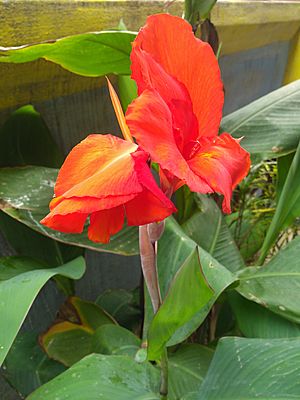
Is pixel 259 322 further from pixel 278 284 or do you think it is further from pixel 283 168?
pixel 283 168

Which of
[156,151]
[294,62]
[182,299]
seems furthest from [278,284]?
[294,62]

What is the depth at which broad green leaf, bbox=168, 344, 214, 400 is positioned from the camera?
1.79 ft

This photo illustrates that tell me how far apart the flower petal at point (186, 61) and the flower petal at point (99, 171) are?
0.05 m

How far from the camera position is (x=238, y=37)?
1.15 meters

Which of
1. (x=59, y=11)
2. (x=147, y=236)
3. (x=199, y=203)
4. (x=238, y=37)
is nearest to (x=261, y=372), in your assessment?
(x=147, y=236)

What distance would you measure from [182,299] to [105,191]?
12 cm

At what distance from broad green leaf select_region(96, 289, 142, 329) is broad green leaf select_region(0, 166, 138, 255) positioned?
0.25m

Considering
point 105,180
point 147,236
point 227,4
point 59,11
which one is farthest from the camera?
point 227,4

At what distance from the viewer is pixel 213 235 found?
71cm

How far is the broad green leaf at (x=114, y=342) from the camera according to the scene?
589mm

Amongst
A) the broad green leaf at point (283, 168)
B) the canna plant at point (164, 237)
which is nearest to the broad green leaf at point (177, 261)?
the canna plant at point (164, 237)

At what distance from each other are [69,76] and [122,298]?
384 millimetres

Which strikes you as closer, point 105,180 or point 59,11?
point 105,180

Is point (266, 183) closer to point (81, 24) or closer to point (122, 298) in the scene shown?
point (122, 298)
